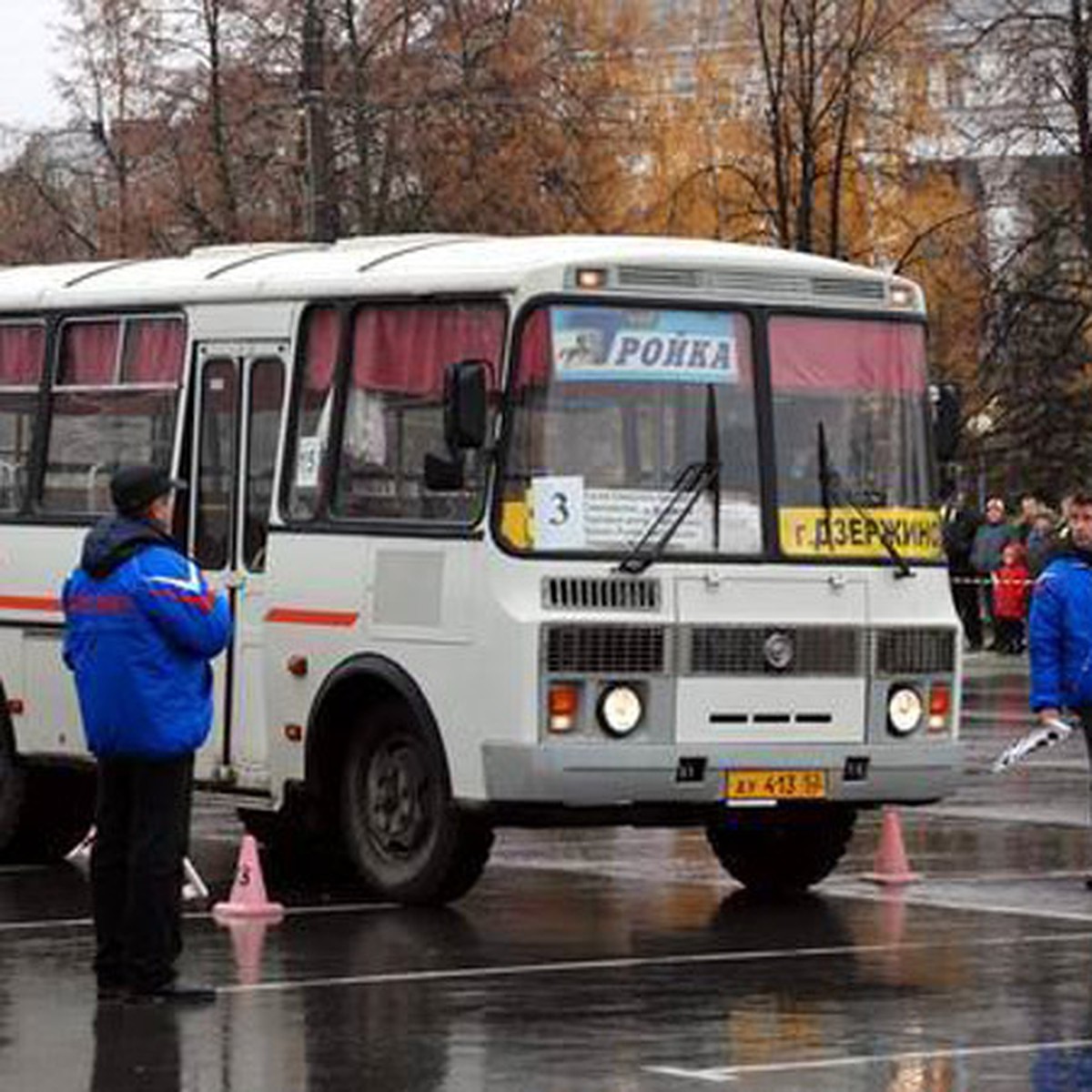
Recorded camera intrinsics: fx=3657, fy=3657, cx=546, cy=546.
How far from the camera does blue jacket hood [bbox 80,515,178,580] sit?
1281 centimetres

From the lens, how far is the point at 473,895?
16.3 meters

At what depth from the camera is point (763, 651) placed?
15.3 meters

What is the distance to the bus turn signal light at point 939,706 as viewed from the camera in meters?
15.9

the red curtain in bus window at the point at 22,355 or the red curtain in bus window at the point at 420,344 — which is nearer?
the red curtain in bus window at the point at 420,344

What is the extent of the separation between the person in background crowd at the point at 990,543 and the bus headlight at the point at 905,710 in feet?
74.4

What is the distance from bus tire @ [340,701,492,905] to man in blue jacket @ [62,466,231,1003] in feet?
8.50

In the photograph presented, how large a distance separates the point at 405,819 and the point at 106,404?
3042mm

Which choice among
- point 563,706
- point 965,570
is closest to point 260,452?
point 563,706

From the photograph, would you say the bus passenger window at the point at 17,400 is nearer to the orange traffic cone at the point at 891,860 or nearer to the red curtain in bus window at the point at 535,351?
the red curtain in bus window at the point at 535,351

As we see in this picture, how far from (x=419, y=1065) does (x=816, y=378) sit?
17.8 feet

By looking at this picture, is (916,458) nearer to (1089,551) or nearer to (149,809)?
(1089,551)

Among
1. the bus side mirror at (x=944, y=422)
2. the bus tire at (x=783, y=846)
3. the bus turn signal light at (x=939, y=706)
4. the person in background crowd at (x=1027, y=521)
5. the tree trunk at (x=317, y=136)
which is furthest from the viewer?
the tree trunk at (x=317, y=136)

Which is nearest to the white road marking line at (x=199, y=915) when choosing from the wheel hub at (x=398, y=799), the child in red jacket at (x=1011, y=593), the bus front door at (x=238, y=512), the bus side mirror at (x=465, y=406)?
the wheel hub at (x=398, y=799)

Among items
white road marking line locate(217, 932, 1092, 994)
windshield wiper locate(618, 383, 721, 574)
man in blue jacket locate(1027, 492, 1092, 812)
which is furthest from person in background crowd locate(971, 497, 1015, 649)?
white road marking line locate(217, 932, 1092, 994)
